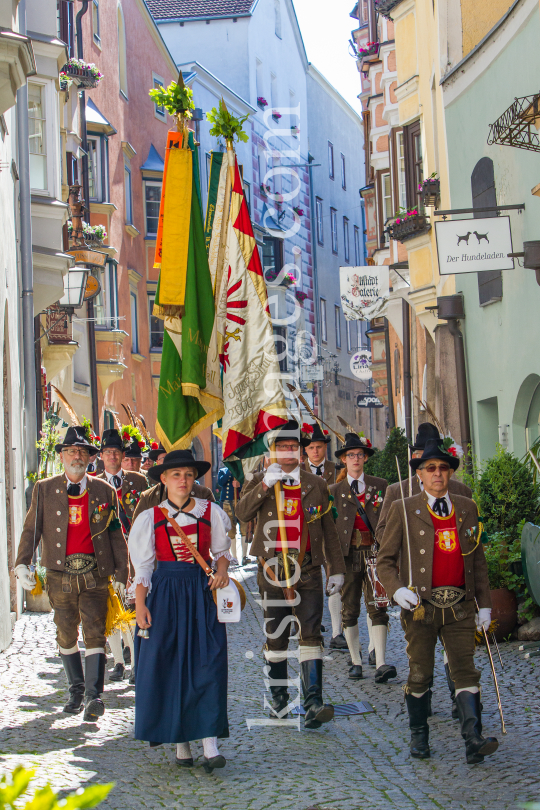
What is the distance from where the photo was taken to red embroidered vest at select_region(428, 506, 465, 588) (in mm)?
6645

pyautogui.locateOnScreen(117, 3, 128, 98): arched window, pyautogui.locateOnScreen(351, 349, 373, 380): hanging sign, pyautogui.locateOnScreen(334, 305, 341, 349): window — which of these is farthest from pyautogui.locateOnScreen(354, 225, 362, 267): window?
pyautogui.locateOnScreen(117, 3, 128, 98): arched window

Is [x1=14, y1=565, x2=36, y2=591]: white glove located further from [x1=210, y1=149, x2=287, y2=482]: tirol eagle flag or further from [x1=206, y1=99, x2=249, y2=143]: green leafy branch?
[x1=206, y1=99, x2=249, y2=143]: green leafy branch

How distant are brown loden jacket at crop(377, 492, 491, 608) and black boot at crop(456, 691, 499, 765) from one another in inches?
22.2

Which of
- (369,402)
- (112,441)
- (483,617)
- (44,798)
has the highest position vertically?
(369,402)

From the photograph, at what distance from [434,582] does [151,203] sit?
96.0 ft

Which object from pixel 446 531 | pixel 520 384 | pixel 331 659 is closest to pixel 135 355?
pixel 520 384

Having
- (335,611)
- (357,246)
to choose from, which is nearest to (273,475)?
(335,611)

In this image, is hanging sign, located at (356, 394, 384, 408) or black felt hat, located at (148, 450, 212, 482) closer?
black felt hat, located at (148, 450, 212, 482)

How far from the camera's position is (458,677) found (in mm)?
6465

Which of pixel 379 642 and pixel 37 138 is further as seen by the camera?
pixel 37 138

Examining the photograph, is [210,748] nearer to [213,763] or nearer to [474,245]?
[213,763]

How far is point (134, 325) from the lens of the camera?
107 feet

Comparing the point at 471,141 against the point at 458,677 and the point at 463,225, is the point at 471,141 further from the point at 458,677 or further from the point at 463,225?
the point at 458,677

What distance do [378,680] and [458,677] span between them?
266cm
